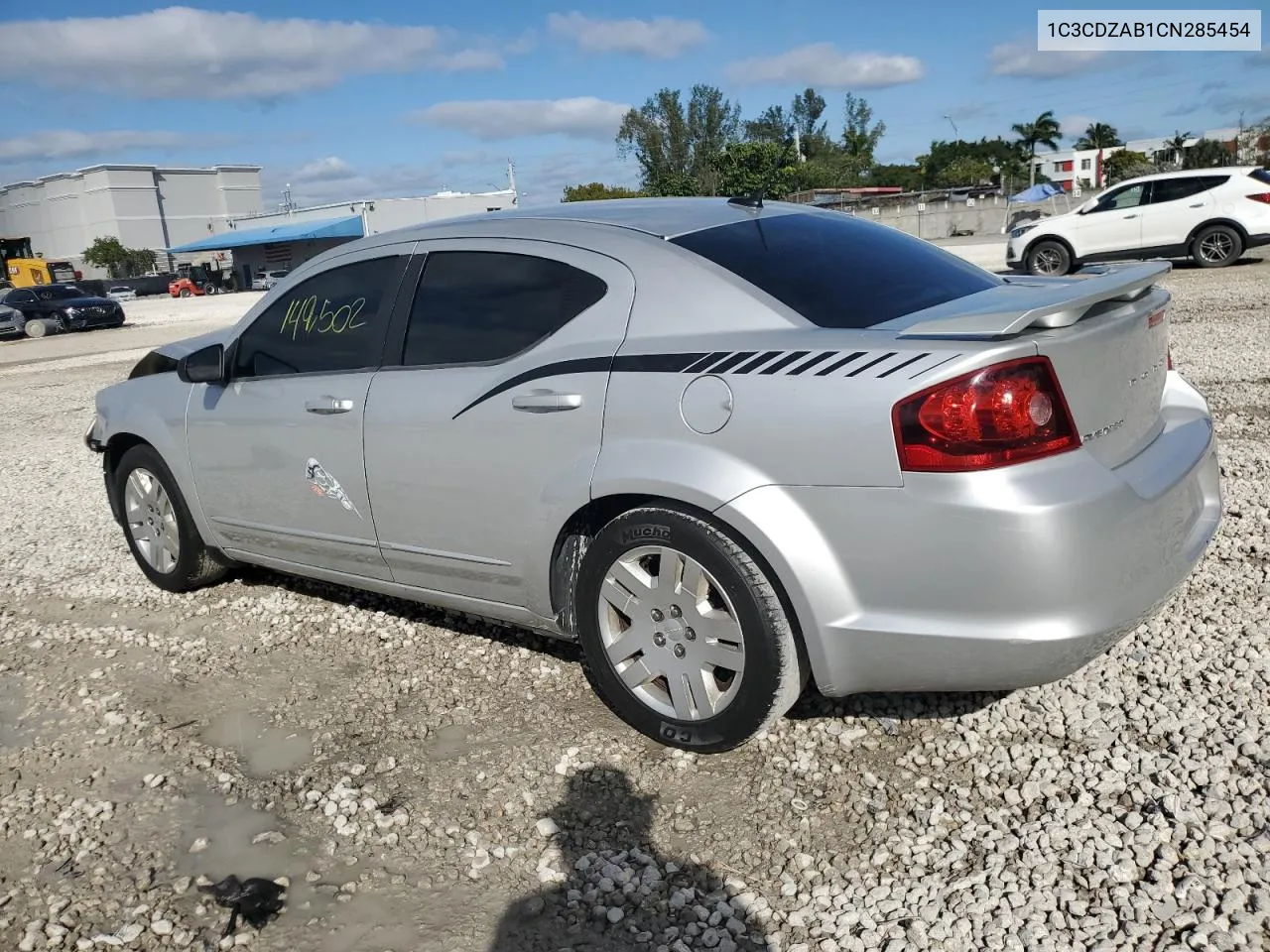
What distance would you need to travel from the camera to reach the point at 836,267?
3355 millimetres

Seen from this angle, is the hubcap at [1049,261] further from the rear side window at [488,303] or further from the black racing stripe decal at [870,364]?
the black racing stripe decal at [870,364]

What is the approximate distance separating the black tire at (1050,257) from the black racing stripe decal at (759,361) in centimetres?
1564

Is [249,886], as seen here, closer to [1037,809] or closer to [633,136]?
[1037,809]

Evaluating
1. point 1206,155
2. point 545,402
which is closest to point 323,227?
point 1206,155

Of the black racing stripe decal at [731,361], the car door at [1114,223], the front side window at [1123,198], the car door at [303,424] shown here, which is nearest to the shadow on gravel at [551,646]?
the car door at [303,424]

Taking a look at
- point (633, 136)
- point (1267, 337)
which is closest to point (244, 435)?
point (1267, 337)

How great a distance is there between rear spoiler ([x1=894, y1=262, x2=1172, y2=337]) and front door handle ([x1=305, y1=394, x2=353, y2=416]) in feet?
6.64

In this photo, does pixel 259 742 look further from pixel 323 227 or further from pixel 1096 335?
pixel 323 227

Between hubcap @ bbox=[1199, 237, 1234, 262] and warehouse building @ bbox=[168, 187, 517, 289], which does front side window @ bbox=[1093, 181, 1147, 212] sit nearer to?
hubcap @ bbox=[1199, 237, 1234, 262]

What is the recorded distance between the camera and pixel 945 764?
3.05m

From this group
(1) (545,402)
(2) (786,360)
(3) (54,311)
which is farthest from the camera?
(3) (54,311)

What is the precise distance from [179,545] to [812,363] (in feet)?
11.3

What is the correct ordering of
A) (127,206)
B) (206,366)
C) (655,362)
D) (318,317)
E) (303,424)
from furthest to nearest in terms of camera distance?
(127,206) < (206,366) < (318,317) < (303,424) < (655,362)

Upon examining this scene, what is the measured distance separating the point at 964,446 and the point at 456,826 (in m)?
1.75
